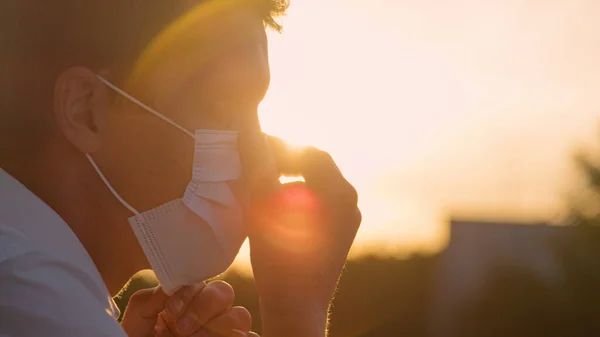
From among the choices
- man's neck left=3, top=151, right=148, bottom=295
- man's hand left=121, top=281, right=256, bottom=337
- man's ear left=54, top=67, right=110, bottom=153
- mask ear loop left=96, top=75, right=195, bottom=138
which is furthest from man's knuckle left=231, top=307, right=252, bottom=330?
man's ear left=54, top=67, right=110, bottom=153

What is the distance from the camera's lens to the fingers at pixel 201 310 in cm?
293

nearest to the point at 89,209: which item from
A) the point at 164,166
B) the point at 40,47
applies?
the point at 164,166

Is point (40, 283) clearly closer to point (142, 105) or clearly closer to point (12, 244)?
point (12, 244)

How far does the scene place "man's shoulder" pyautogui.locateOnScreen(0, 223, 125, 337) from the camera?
1880 millimetres

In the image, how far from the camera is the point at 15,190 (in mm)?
2234

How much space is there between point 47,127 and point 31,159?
114mm

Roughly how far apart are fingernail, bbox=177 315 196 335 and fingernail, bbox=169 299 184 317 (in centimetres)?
3

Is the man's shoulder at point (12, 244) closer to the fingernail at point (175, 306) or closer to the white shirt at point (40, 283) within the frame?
the white shirt at point (40, 283)

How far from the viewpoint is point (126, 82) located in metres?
2.72

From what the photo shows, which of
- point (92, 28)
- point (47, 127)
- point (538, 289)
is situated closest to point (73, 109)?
point (47, 127)

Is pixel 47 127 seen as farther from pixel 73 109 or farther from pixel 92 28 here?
pixel 92 28

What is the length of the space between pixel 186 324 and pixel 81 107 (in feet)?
2.85

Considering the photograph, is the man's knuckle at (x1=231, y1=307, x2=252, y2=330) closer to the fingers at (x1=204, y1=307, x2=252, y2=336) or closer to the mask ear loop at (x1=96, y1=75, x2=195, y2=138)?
the fingers at (x1=204, y1=307, x2=252, y2=336)

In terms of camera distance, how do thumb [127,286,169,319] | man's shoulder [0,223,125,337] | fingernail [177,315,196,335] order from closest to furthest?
1. man's shoulder [0,223,125,337]
2. fingernail [177,315,196,335]
3. thumb [127,286,169,319]
